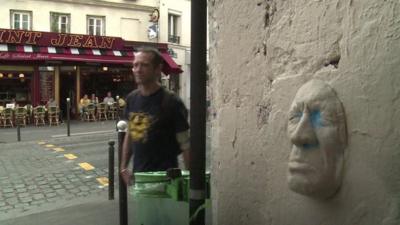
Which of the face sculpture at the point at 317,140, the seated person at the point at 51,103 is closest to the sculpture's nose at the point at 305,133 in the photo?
the face sculpture at the point at 317,140

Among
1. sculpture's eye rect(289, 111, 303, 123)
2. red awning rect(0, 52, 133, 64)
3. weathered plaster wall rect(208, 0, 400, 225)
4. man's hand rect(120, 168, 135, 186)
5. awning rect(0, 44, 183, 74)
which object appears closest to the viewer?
weathered plaster wall rect(208, 0, 400, 225)

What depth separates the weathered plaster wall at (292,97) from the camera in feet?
7.25

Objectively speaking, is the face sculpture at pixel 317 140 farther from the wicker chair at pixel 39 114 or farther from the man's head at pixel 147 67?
the wicker chair at pixel 39 114

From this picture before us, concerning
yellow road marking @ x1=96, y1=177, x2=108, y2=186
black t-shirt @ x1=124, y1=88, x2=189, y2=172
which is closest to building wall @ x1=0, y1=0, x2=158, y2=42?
yellow road marking @ x1=96, y1=177, x2=108, y2=186

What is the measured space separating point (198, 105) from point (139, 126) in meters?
1.20

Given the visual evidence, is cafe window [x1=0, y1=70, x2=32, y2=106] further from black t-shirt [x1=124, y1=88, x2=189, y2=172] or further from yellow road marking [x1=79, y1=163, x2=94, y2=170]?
black t-shirt [x1=124, y1=88, x2=189, y2=172]

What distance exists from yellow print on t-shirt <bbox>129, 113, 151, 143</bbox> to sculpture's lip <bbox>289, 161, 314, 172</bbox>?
1.43 metres

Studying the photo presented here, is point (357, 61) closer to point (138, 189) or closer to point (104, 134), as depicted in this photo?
point (138, 189)

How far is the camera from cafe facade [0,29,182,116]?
2245 cm

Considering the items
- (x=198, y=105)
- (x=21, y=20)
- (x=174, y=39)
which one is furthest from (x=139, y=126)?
(x=174, y=39)

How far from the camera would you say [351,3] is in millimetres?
2359

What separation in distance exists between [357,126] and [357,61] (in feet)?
0.99

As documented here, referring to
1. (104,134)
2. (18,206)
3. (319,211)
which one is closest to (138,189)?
(319,211)

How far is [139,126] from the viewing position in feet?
12.4
